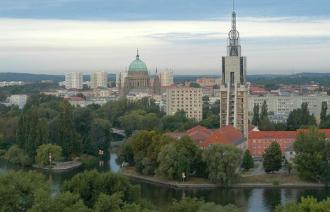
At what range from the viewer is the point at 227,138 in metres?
26.4

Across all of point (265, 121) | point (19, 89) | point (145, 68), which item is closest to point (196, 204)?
point (265, 121)

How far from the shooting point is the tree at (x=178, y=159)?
2389 cm

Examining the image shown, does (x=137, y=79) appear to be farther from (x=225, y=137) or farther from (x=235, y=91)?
(x=225, y=137)

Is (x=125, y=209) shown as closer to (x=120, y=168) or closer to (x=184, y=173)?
(x=184, y=173)

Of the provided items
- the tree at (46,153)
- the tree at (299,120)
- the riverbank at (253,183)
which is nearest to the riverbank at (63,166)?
the tree at (46,153)

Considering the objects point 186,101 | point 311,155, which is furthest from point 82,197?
point 186,101

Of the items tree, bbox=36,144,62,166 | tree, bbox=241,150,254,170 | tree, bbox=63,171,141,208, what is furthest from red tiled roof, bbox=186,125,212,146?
tree, bbox=63,171,141,208

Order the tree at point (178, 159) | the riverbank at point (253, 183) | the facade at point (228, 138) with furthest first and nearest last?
the facade at point (228, 138) → the tree at point (178, 159) → the riverbank at point (253, 183)

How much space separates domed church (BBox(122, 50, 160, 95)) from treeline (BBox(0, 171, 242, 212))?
4569cm

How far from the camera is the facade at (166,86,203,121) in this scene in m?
47.3

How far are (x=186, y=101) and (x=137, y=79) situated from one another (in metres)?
16.4

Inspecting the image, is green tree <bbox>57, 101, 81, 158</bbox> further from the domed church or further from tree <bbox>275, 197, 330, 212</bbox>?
the domed church

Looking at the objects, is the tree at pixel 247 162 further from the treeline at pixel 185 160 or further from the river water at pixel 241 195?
the river water at pixel 241 195

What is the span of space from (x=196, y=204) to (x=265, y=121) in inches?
878
